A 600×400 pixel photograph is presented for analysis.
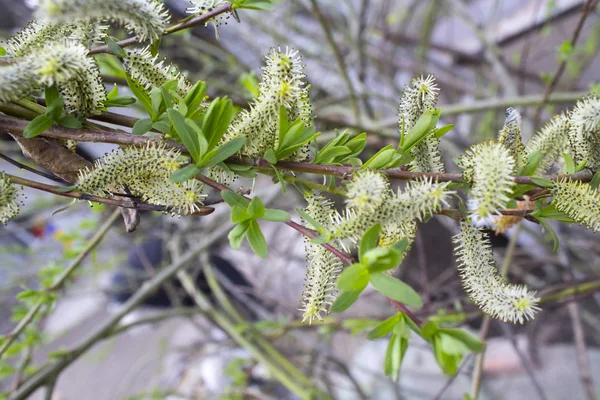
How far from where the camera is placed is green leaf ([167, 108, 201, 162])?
1.06ft

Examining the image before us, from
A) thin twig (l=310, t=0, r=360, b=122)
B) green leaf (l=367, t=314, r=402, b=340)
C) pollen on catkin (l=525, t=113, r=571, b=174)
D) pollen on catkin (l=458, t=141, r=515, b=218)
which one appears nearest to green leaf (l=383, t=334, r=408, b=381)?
green leaf (l=367, t=314, r=402, b=340)

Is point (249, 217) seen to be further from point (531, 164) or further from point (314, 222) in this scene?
point (531, 164)

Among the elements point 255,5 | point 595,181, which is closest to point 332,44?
point 255,5

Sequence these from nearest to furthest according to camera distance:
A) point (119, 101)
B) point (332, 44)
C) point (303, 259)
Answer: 1. point (119, 101)
2. point (332, 44)
3. point (303, 259)

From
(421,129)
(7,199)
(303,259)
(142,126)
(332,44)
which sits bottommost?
(7,199)

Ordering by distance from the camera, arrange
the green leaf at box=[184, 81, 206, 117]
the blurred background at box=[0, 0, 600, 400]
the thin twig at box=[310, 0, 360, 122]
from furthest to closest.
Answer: the blurred background at box=[0, 0, 600, 400] < the thin twig at box=[310, 0, 360, 122] < the green leaf at box=[184, 81, 206, 117]

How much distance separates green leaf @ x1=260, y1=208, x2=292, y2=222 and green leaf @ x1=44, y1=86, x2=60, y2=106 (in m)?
0.18

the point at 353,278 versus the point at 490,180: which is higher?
the point at 490,180

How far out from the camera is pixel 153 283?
0.99 meters

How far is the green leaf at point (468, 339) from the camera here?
0.28 metres

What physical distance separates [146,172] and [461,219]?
0.85 ft

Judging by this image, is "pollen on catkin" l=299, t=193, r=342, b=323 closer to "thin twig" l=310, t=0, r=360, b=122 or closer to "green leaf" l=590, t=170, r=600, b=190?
"green leaf" l=590, t=170, r=600, b=190

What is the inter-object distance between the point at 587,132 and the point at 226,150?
11.6 inches

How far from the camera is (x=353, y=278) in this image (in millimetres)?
300
